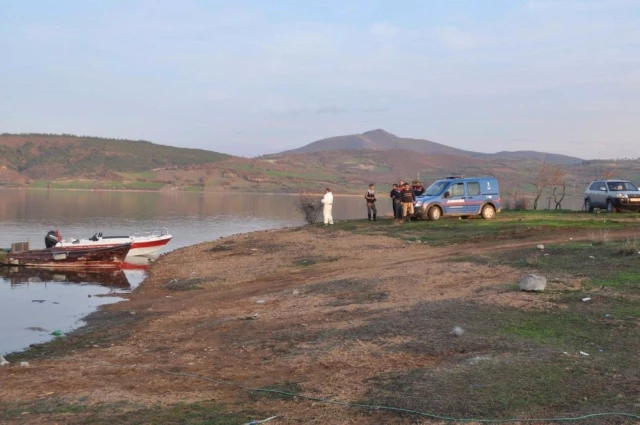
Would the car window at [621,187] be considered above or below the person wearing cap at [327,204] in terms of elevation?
above

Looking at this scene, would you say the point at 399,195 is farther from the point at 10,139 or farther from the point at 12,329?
the point at 10,139

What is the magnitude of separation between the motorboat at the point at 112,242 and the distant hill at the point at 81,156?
131924 mm

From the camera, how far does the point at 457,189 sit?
2834 centimetres

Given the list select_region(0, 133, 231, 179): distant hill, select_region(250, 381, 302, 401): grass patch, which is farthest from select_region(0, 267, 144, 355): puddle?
select_region(0, 133, 231, 179): distant hill

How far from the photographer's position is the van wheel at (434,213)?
2802 centimetres

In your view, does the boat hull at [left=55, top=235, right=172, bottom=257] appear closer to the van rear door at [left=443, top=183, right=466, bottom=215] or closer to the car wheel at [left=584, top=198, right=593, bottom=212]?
the van rear door at [left=443, top=183, right=466, bottom=215]

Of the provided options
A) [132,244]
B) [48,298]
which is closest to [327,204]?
[132,244]

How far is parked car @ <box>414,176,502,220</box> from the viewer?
92.1 ft

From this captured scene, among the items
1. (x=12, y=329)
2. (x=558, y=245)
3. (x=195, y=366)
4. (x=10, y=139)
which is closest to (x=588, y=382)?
(x=195, y=366)

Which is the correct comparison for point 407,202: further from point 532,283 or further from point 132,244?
point 532,283

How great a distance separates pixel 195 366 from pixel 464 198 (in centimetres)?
2089

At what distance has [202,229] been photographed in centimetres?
4784

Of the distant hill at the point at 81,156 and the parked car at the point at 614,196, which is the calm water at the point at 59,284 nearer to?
the parked car at the point at 614,196

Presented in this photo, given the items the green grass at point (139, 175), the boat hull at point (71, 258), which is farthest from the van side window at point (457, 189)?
the green grass at point (139, 175)
